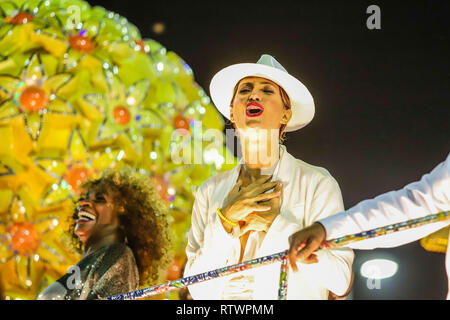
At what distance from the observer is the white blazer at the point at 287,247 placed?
269cm

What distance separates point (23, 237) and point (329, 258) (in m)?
2.05

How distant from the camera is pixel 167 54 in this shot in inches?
180

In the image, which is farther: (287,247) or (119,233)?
(119,233)

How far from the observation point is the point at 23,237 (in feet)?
12.8

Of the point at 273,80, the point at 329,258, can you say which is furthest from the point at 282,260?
the point at 273,80

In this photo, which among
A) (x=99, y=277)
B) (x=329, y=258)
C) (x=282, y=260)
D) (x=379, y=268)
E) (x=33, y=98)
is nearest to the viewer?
(x=282, y=260)

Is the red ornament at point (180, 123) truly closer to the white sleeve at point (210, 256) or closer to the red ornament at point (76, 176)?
the red ornament at point (76, 176)

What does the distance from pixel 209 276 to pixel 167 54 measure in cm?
257

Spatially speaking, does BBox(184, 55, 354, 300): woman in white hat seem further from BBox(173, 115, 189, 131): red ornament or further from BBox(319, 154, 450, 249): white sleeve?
BBox(173, 115, 189, 131): red ornament

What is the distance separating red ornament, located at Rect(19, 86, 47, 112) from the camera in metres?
3.99

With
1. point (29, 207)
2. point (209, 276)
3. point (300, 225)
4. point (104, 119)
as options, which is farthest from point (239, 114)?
point (29, 207)

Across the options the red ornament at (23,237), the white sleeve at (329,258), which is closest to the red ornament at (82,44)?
the red ornament at (23,237)

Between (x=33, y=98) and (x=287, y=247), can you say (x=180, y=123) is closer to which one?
(x=33, y=98)

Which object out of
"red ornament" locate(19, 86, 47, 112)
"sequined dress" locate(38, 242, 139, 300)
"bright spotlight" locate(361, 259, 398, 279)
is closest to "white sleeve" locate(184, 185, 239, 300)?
"sequined dress" locate(38, 242, 139, 300)
